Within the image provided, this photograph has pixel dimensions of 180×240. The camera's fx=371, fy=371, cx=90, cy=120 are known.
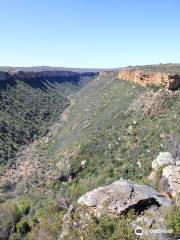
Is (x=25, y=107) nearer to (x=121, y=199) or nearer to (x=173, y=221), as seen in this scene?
(x=121, y=199)

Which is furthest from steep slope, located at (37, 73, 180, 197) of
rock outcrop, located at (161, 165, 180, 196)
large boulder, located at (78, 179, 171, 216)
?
large boulder, located at (78, 179, 171, 216)

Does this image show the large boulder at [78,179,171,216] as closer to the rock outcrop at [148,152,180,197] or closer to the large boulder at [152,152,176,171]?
the rock outcrop at [148,152,180,197]

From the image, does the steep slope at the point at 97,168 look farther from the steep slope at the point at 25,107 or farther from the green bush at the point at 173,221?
the steep slope at the point at 25,107

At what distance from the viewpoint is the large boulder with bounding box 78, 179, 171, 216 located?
52.2ft

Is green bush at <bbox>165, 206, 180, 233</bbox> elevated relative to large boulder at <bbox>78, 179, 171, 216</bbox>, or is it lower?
elevated

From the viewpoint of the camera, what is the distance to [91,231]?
13711 millimetres

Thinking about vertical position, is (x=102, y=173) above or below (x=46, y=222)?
below

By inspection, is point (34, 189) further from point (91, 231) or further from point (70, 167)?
point (91, 231)

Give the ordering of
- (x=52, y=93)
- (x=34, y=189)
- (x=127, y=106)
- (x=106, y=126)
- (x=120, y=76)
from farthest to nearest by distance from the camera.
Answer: (x=52, y=93), (x=120, y=76), (x=127, y=106), (x=106, y=126), (x=34, y=189)

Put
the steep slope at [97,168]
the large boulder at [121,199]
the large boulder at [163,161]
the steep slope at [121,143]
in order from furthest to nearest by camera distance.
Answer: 1. the steep slope at [121,143]
2. the large boulder at [163,161]
3. the large boulder at [121,199]
4. the steep slope at [97,168]

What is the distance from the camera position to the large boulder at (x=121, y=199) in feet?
52.2

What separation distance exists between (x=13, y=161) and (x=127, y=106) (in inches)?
696

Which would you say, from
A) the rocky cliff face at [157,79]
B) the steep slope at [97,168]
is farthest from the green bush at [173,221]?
the rocky cliff face at [157,79]

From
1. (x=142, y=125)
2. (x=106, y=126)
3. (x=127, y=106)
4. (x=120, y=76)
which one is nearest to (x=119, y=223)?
(x=142, y=125)
